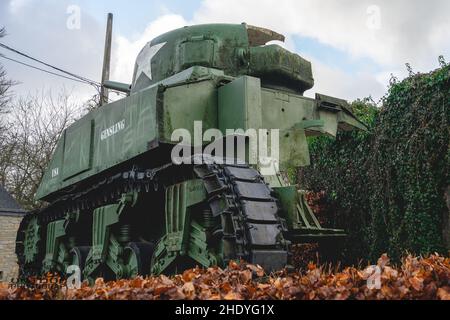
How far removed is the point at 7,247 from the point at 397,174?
18.2 metres

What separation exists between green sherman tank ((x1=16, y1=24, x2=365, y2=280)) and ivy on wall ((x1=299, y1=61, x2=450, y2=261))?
71 cm

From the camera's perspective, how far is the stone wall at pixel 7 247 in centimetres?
2198

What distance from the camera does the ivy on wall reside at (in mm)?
8000

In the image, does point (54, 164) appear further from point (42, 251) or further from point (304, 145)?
point (304, 145)

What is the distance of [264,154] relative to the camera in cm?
694

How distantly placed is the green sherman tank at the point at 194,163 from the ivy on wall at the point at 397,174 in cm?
71

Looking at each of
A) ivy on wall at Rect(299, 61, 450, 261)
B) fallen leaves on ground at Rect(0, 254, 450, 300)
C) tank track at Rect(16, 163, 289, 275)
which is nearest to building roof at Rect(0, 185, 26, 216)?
ivy on wall at Rect(299, 61, 450, 261)

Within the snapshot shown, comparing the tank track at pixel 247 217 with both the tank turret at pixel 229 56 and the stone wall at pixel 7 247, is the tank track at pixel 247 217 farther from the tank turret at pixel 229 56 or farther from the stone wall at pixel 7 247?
the stone wall at pixel 7 247

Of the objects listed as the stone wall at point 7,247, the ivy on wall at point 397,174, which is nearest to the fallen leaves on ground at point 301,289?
the ivy on wall at point 397,174

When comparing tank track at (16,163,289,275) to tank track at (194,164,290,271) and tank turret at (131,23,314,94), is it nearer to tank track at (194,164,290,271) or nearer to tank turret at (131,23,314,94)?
tank track at (194,164,290,271)

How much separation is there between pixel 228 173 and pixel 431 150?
3.77 m
